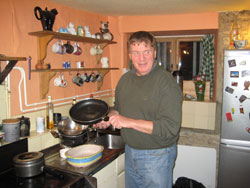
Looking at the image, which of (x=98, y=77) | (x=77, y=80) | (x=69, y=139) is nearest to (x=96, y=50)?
(x=98, y=77)

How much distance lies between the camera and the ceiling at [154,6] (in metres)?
2.20

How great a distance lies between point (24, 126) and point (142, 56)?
109 centimetres

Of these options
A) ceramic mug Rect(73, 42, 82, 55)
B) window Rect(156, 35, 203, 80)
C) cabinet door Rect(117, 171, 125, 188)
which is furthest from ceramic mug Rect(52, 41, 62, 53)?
window Rect(156, 35, 203, 80)

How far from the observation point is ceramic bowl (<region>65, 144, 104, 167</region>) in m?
1.62

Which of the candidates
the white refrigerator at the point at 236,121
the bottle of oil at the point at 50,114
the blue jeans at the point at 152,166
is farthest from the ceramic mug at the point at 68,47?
the white refrigerator at the point at 236,121

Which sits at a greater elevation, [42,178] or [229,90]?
[229,90]

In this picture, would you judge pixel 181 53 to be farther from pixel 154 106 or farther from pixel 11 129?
pixel 11 129

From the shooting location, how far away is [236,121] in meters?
2.59

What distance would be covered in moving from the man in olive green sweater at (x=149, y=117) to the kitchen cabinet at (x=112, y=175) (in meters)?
0.29

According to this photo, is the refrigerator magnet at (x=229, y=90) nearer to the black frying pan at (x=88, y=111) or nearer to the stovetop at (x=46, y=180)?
the black frying pan at (x=88, y=111)

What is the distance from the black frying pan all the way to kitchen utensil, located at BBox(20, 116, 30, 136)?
488mm

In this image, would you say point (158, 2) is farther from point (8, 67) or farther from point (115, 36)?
point (8, 67)

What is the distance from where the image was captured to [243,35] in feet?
8.69

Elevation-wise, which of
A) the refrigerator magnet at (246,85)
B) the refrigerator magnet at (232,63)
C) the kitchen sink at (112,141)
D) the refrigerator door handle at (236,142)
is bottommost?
the refrigerator door handle at (236,142)
